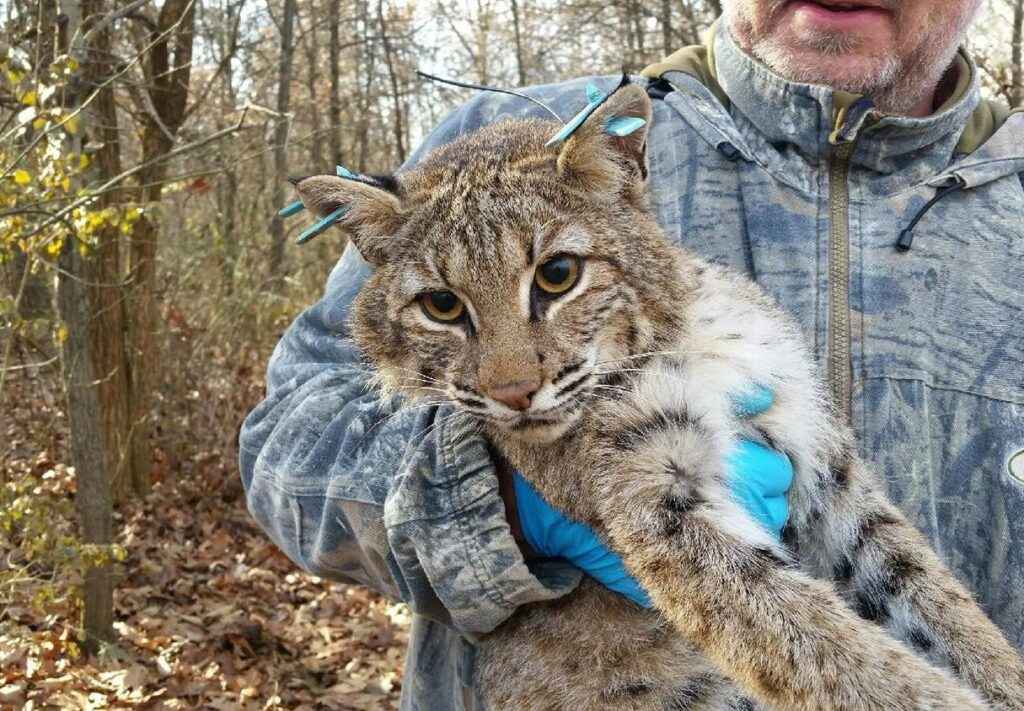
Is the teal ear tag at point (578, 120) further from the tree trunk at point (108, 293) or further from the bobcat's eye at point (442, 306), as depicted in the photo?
the tree trunk at point (108, 293)

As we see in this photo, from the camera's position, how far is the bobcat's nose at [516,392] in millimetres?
2717

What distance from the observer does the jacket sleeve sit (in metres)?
2.78

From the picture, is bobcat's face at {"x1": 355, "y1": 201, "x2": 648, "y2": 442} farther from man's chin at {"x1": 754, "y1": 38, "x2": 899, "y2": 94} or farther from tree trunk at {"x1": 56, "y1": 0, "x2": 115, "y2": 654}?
tree trunk at {"x1": 56, "y1": 0, "x2": 115, "y2": 654}

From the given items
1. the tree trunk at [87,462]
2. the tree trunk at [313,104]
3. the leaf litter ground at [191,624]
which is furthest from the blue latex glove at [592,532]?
the tree trunk at [313,104]

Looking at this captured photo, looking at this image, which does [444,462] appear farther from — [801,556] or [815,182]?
[815,182]

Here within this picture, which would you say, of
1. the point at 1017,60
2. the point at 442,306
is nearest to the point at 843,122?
the point at 442,306

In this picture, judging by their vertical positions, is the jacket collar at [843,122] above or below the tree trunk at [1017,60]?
below

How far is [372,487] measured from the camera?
297 cm

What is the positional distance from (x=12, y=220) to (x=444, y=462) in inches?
170

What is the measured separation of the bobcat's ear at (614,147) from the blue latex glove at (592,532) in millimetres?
827

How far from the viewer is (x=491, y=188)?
3.07 m

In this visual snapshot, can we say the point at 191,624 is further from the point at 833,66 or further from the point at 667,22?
the point at 667,22

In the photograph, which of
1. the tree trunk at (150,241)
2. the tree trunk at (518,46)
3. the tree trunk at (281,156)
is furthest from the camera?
the tree trunk at (518,46)

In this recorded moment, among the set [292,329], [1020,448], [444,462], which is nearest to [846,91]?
[1020,448]
